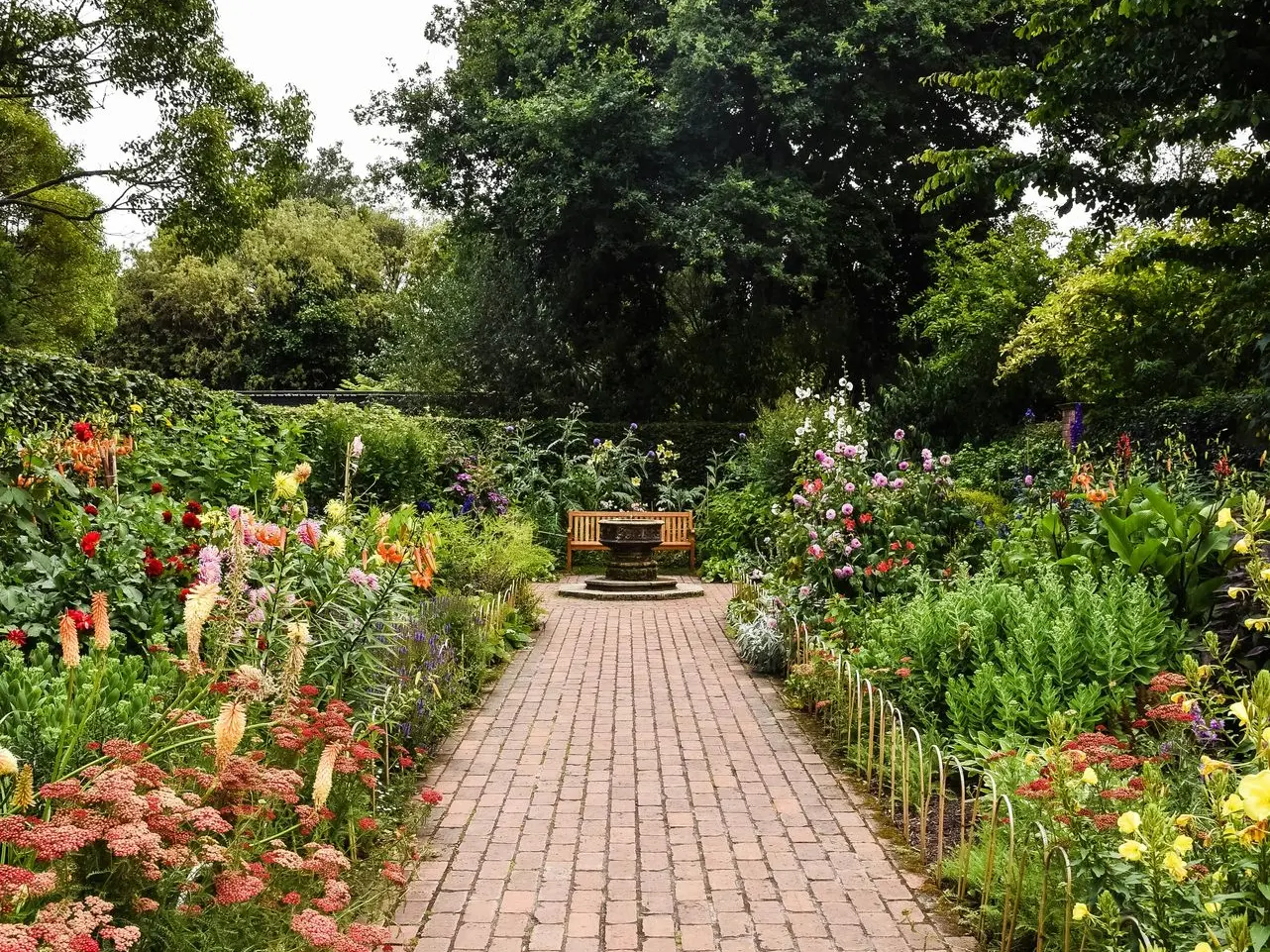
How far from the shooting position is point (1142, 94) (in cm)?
957

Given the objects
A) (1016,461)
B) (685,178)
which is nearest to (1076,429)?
(1016,461)

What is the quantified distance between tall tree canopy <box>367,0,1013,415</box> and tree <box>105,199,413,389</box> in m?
15.8

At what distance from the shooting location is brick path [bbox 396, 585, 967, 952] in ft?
11.1

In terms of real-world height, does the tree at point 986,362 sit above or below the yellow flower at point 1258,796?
above

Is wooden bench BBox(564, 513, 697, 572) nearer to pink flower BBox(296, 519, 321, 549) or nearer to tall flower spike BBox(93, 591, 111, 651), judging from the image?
pink flower BBox(296, 519, 321, 549)

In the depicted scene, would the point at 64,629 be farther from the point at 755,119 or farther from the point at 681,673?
the point at 755,119

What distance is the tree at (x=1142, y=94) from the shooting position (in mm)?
8609

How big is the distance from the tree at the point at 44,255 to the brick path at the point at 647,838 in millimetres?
18007

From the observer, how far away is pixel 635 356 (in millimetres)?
19500

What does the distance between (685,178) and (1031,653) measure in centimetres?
1368

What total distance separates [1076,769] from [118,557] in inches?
164

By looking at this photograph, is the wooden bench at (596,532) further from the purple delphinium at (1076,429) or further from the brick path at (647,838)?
the brick path at (647,838)

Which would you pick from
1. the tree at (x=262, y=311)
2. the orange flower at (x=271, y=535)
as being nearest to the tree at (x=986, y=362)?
the orange flower at (x=271, y=535)

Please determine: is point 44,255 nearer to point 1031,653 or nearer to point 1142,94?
point 1142,94
